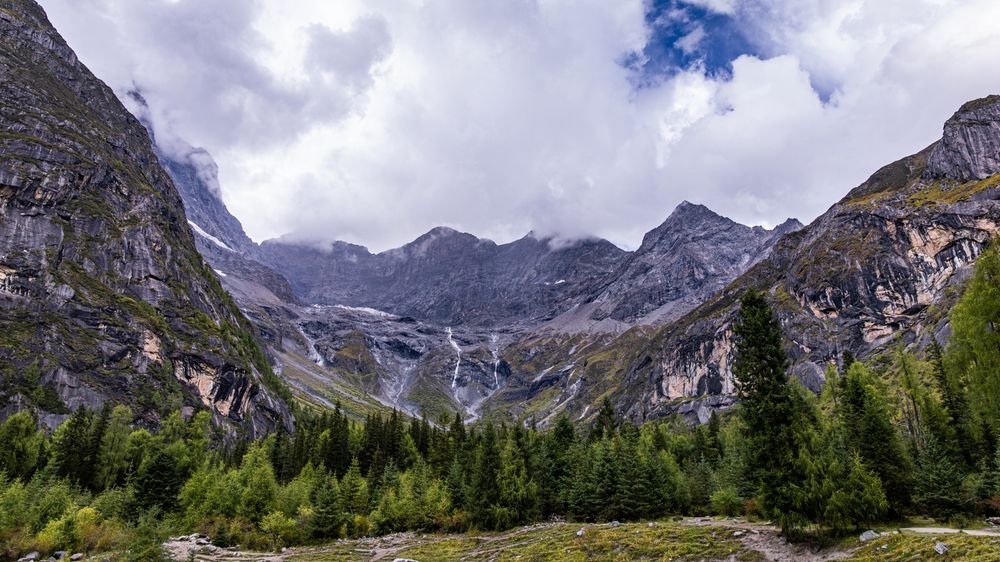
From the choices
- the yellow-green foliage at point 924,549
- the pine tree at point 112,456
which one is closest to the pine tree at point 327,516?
the pine tree at point 112,456

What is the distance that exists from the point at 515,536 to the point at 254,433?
552 ft

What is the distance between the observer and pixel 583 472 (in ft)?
241

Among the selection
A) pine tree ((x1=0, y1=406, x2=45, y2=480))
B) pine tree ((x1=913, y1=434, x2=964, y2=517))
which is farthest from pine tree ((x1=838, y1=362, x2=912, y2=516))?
pine tree ((x1=0, y1=406, x2=45, y2=480))

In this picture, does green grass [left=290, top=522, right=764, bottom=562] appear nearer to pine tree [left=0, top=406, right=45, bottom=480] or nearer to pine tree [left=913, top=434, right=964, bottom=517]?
pine tree [left=913, top=434, right=964, bottom=517]

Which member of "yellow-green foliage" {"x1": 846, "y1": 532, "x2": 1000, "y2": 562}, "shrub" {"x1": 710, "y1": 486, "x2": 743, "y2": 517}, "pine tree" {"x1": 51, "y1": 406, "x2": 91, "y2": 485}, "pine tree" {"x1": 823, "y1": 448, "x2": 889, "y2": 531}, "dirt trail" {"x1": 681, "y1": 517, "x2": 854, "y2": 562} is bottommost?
"shrub" {"x1": 710, "y1": 486, "x2": 743, "y2": 517}

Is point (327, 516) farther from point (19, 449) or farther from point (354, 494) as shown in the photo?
point (19, 449)

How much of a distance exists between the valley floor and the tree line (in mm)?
2818

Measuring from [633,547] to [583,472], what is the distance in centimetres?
3523

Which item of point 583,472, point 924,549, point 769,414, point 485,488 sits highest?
point 769,414

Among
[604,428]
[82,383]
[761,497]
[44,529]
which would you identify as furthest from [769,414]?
[82,383]

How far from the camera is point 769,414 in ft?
121

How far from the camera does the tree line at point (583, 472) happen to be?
36.7 metres

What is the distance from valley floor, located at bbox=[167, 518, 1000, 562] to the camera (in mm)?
26781

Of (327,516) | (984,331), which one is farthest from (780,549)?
(327,516)
